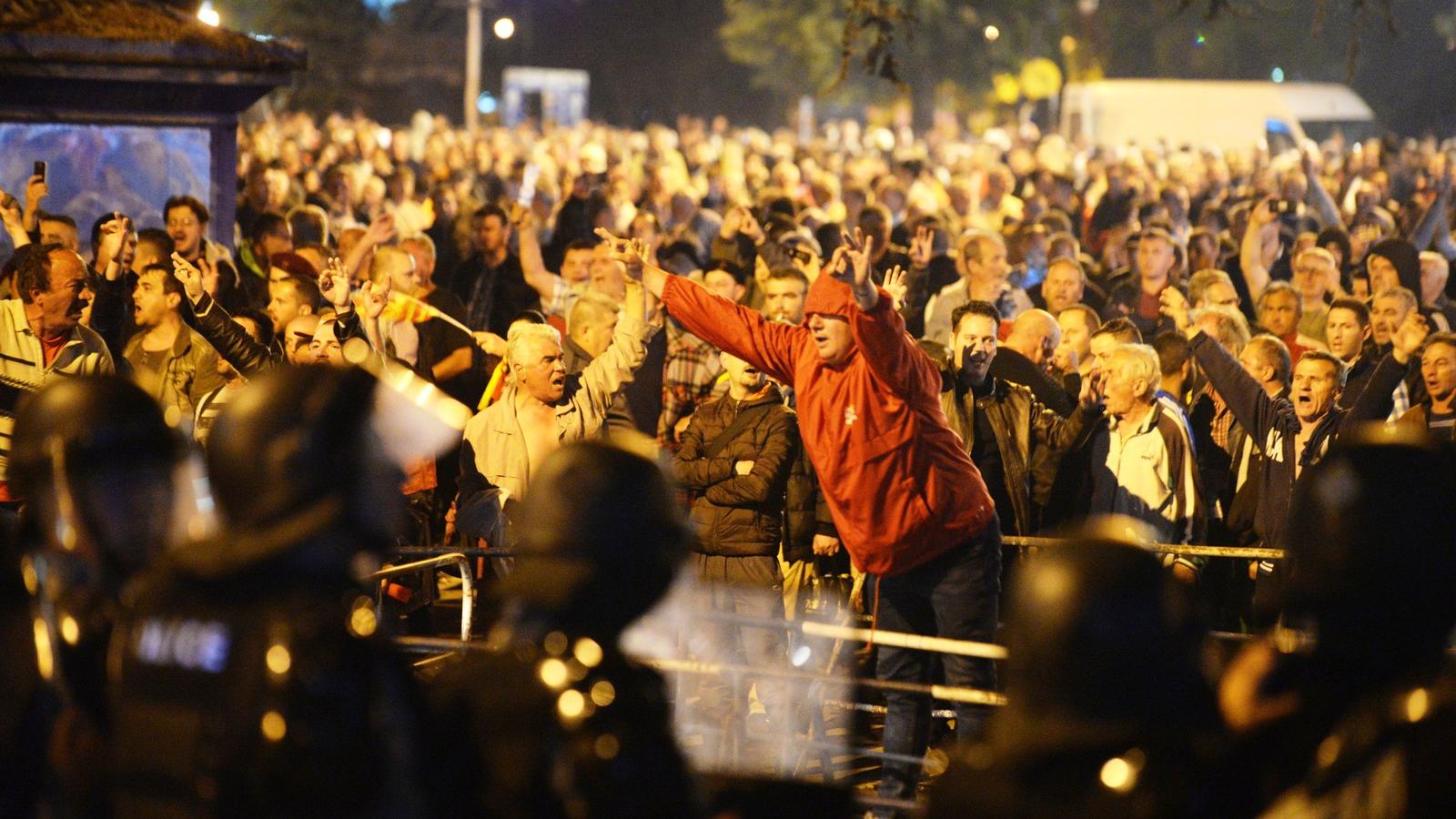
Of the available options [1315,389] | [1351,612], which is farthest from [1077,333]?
[1351,612]

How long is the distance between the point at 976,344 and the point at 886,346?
5.43ft

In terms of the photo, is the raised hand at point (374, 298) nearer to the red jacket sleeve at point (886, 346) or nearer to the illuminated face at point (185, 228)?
the red jacket sleeve at point (886, 346)

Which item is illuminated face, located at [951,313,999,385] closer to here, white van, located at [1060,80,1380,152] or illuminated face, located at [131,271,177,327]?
illuminated face, located at [131,271,177,327]

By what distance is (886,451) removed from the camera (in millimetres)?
6875

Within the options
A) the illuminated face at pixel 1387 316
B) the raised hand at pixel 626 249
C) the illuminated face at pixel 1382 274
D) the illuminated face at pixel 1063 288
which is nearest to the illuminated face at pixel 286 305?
the raised hand at pixel 626 249

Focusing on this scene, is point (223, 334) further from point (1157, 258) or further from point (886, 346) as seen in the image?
point (1157, 258)

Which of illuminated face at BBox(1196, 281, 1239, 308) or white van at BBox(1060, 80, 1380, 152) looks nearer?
illuminated face at BBox(1196, 281, 1239, 308)

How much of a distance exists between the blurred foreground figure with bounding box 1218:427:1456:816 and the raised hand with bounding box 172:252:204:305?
20.2ft

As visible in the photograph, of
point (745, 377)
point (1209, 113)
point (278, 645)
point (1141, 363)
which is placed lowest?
point (278, 645)

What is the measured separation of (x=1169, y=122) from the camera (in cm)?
3944

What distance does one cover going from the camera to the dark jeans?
662 centimetres

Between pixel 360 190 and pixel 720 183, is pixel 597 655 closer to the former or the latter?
pixel 360 190

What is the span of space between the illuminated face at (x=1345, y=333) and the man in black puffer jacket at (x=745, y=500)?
321 centimetres

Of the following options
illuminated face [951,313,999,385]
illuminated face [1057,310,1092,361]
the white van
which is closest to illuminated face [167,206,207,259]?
illuminated face [1057,310,1092,361]
